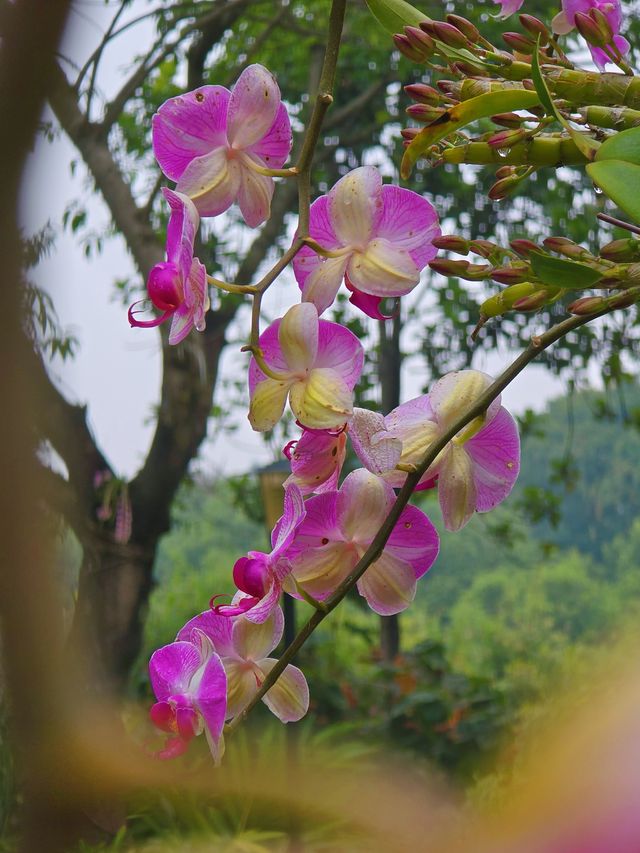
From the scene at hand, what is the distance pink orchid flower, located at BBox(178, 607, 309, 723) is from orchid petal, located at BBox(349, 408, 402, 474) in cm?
4

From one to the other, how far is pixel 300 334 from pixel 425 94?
0.06 m

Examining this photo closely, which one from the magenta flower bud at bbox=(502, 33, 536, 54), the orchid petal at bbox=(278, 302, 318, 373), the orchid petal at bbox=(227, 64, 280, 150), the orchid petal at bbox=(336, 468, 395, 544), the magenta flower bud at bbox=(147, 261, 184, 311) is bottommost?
the orchid petal at bbox=(336, 468, 395, 544)

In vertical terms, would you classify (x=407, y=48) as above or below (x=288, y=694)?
above

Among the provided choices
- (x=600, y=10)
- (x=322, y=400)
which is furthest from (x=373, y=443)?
(x=600, y=10)

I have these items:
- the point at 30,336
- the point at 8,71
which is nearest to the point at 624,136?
the point at 8,71

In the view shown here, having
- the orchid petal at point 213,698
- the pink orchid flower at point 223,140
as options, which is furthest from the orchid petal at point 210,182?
the orchid petal at point 213,698

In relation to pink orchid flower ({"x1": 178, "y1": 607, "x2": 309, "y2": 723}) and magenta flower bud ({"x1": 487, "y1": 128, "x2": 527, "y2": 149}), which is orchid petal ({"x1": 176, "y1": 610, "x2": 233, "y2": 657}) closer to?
pink orchid flower ({"x1": 178, "y1": 607, "x2": 309, "y2": 723})

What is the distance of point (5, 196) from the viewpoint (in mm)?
940

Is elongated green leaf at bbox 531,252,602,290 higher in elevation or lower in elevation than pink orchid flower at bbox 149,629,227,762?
higher

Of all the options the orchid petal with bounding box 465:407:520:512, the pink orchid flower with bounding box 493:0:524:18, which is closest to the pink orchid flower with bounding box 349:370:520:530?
the orchid petal with bounding box 465:407:520:512

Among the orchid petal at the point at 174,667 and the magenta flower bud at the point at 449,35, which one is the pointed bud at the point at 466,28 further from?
the orchid petal at the point at 174,667

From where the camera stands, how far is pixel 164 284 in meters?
0.19

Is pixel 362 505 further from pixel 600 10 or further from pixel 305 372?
pixel 600 10

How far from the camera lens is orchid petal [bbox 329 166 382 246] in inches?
8.1
